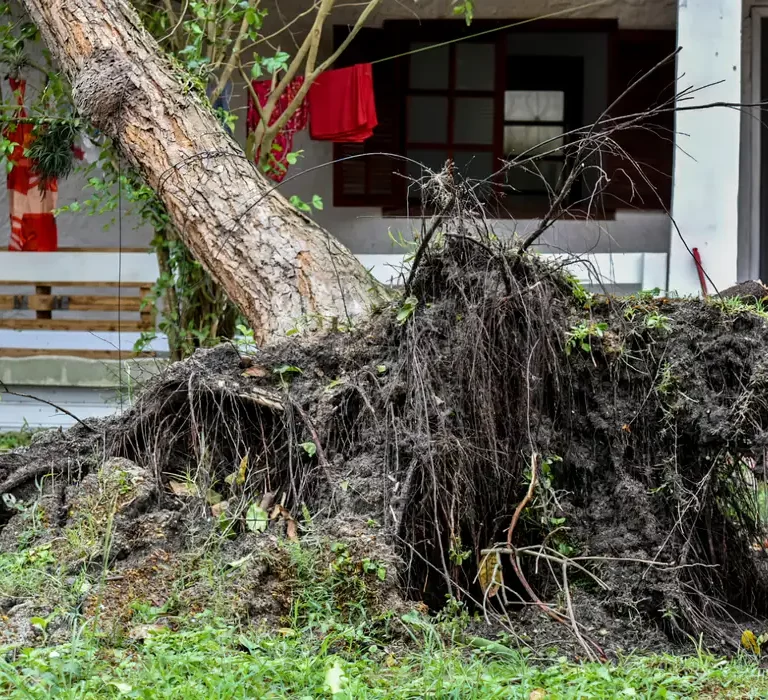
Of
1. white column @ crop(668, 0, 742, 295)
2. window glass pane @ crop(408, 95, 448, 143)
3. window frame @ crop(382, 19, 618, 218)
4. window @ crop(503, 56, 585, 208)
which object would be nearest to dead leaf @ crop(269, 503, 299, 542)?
white column @ crop(668, 0, 742, 295)

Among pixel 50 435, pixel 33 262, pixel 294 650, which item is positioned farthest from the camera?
pixel 33 262

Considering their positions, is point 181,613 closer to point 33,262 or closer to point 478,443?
point 478,443

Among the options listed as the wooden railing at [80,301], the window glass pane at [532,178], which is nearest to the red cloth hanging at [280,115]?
the wooden railing at [80,301]

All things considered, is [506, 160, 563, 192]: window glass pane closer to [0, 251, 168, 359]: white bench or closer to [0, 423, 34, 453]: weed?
A: [0, 251, 168, 359]: white bench

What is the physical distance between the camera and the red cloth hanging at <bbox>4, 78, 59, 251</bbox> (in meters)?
7.19

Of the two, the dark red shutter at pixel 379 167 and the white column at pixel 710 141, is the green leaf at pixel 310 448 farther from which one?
the dark red shutter at pixel 379 167

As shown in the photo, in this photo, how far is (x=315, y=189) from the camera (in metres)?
8.73

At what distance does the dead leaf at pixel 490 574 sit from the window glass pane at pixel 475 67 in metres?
6.73

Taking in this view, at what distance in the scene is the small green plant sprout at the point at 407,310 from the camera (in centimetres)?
403

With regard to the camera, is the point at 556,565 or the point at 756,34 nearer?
the point at 556,565

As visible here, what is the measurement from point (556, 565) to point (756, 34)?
6.79 meters

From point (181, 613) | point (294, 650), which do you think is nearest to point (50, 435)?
point (181, 613)

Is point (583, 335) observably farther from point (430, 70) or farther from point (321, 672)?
point (430, 70)

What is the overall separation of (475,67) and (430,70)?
2.03 ft
